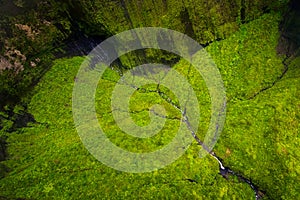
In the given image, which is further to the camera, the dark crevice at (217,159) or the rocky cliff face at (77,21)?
the dark crevice at (217,159)

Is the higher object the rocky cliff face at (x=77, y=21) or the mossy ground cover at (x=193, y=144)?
the rocky cliff face at (x=77, y=21)

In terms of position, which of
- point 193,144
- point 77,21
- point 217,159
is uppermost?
point 77,21

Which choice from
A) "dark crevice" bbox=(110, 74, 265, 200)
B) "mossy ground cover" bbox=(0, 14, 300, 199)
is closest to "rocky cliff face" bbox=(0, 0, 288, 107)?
"mossy ground cover" bbox=(0, 14, 300, 199)

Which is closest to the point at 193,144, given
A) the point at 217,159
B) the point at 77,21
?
the point at 217,159

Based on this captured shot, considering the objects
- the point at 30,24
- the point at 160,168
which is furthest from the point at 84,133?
the point at 30,24

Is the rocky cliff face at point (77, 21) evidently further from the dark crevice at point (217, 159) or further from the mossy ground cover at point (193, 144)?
the dark crevice at point (217, 159)

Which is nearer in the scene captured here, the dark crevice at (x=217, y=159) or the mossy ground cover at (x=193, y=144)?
the mossy ground cover at (x=193, y=144)

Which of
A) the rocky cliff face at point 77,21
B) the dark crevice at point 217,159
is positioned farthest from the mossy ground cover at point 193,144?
the rocky cliff face at point 77,21

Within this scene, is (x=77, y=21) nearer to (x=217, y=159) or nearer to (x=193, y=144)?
(x=193, y=144)

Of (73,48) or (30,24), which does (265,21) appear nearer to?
(73,48)
